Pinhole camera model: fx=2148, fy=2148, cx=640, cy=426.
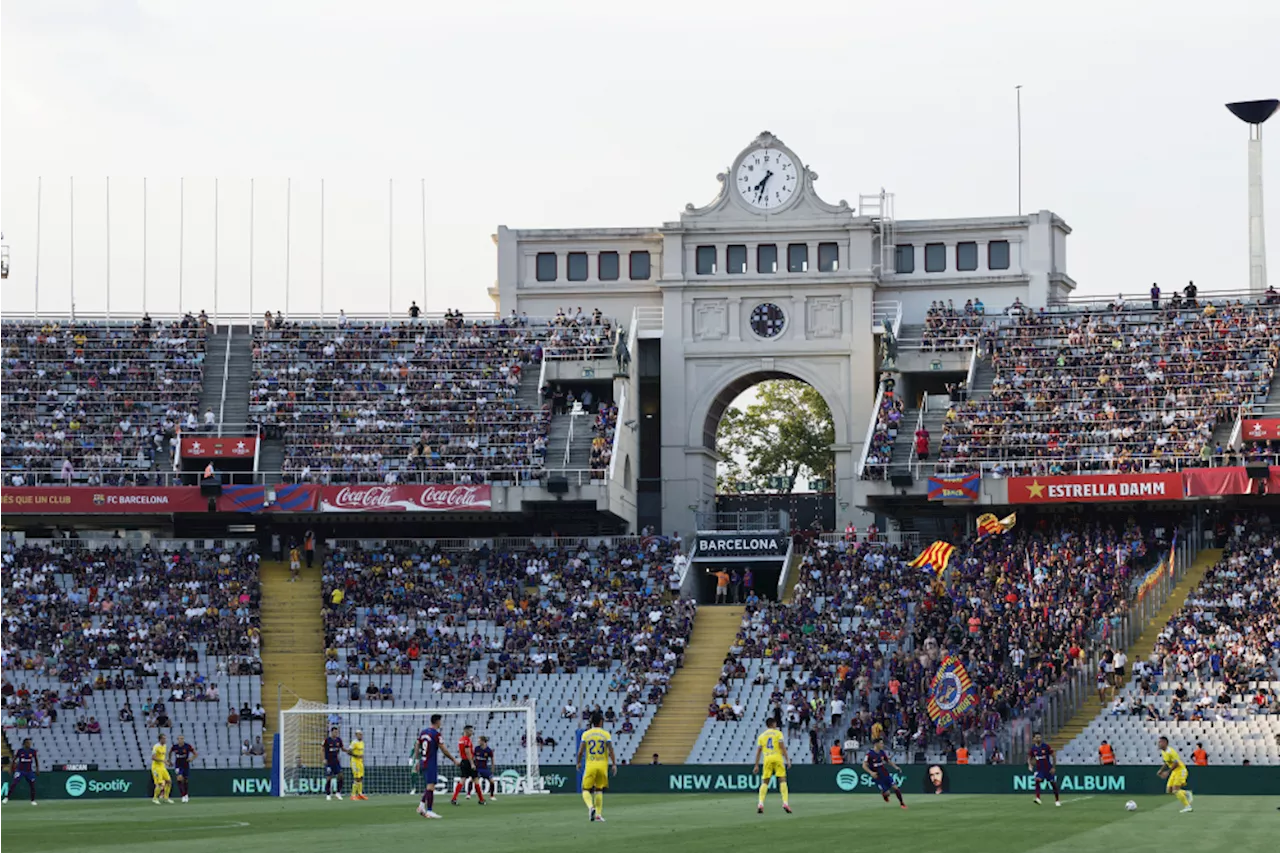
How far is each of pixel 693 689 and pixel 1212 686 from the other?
1599cm

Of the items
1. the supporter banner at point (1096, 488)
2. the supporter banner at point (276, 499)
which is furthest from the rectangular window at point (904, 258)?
the supporter banner at point (276, 499)

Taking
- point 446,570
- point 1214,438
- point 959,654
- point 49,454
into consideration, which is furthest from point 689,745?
point 49,454

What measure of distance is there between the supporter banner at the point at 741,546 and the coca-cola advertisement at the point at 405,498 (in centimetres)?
786

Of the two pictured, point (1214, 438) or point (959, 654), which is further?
point (1214, 438)

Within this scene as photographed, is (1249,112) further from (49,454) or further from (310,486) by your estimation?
(49,454)

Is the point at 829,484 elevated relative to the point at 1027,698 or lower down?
elevated

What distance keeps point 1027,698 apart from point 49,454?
3599 cm

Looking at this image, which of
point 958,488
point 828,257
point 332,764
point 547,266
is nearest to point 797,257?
point 828,257

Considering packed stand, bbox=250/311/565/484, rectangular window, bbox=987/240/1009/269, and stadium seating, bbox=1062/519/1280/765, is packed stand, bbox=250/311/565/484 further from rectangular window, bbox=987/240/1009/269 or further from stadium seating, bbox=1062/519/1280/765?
stadium seating, bbox=1062/519/1280/765

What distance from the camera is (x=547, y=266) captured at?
84.8 m

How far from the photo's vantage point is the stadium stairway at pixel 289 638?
223 ft

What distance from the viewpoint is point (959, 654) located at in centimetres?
6500

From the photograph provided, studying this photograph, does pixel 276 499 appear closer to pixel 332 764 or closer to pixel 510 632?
pixel 510 632

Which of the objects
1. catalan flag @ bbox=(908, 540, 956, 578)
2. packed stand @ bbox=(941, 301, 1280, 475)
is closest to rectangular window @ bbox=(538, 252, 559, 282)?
packed stand @ bbox=(941, 301, 1280, 475)
